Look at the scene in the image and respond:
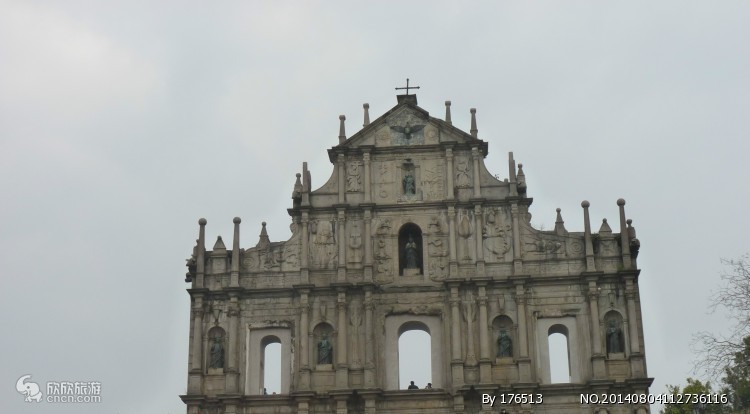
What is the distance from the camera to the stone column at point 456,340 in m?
27.8

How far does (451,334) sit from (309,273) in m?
4.26

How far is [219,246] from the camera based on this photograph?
30.0 m

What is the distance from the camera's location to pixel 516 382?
2755 cm

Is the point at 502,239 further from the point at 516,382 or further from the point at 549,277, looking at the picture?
the point at 516,382

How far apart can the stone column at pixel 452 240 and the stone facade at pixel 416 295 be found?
32 millimetres

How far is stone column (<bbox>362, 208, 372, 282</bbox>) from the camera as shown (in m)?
29.1

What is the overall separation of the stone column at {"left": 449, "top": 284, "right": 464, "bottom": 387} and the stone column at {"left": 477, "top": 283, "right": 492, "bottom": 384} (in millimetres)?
543

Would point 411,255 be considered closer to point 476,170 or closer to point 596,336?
point 476,170

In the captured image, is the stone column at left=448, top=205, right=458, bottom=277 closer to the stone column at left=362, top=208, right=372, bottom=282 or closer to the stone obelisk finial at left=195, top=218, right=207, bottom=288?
the stone column at left=362, top=208, right=372, bottom=282

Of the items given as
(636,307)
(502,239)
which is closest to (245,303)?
(502,239)

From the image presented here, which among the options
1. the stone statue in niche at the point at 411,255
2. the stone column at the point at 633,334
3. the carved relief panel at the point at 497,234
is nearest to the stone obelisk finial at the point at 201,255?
the stone statue in niche at the point at 411,255

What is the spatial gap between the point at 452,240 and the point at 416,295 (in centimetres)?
184

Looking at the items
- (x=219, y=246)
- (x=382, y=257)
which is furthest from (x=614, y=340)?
(x=219, y=246)

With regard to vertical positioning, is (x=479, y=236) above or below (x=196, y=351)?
above
